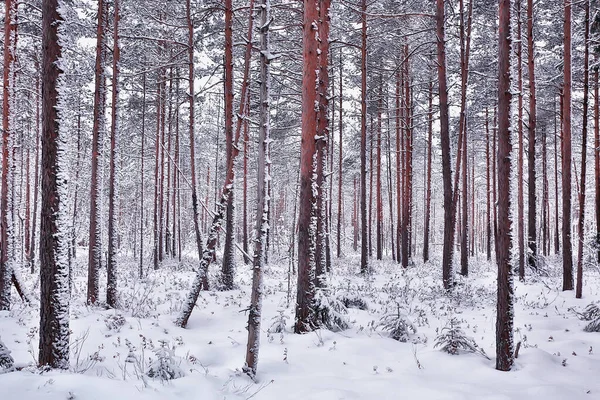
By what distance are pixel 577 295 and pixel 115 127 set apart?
1309 centimetres

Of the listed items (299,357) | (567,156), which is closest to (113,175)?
(299,357)

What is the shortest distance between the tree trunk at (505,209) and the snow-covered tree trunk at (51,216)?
19.8 ft

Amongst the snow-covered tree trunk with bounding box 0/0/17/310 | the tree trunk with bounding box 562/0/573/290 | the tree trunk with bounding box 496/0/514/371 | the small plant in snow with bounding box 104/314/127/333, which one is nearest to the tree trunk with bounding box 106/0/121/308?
the small plant in snow with bounding box 104/314/127/333

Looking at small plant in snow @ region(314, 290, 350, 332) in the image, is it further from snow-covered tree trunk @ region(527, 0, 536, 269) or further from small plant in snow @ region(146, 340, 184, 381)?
snow-covered tree trunk @ region(527, 0, 536, 269)

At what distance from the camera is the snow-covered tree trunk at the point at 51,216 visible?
4.88m

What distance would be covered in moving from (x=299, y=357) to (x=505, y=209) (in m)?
3.97

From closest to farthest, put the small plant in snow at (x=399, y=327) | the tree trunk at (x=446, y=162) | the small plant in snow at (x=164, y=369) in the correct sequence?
the small plant in snow at (x=164, y=369) → the small plant in snow at (x=399, y=327) → the tree trunk at (x=446, y=162)

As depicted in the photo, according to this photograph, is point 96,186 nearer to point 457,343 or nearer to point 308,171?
point 308,171

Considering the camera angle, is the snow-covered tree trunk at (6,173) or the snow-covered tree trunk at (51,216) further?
the snow-covered tree trunk at (6,173)

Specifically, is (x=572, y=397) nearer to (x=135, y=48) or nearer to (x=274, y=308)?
(x=274, y=308)

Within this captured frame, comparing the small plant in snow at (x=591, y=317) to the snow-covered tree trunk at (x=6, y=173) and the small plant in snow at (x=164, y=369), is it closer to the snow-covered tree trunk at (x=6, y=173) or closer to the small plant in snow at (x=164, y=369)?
the small plant in snow at (x=164, y=369)

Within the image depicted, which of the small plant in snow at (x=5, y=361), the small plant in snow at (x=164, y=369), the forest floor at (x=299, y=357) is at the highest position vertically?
the small plant in snow at (x=5, y=361)

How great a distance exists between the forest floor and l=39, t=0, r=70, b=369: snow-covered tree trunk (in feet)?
1.36

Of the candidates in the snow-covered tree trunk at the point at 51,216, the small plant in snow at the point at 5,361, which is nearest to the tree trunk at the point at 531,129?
the snow-covered tree trunk at the point at 51,216
